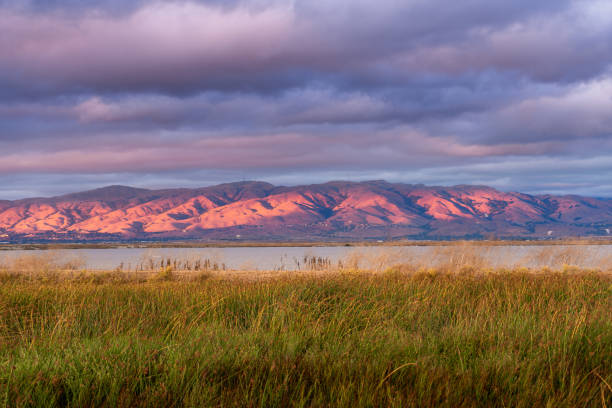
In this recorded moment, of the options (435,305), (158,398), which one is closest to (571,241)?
(435,305)

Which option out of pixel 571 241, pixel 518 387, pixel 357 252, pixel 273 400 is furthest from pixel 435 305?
pixel 571 241

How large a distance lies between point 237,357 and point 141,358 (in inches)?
37.3

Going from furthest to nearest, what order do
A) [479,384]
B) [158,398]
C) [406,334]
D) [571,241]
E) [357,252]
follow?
[571,241] < [357,252] < [406,334] < [479,384] < [158,398]

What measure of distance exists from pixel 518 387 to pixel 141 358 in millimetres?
3488

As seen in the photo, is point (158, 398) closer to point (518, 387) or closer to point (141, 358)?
point (141, 358)

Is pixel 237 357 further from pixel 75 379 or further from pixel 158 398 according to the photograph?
pixel 75 379

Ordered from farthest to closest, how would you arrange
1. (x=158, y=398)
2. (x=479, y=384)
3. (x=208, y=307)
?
(x=208, y=307), (x=479, y=384), (x=158, y=398)

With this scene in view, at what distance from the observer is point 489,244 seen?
2555 centimetres

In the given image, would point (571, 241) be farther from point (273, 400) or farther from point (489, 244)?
point (273, 400)

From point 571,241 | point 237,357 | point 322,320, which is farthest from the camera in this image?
point 571,241

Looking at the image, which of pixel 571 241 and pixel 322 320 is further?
pixel 571 241

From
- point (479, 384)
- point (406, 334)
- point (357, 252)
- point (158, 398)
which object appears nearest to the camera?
point (158, 398)

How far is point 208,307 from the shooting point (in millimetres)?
9188

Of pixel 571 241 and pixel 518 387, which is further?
pixel 571 241
